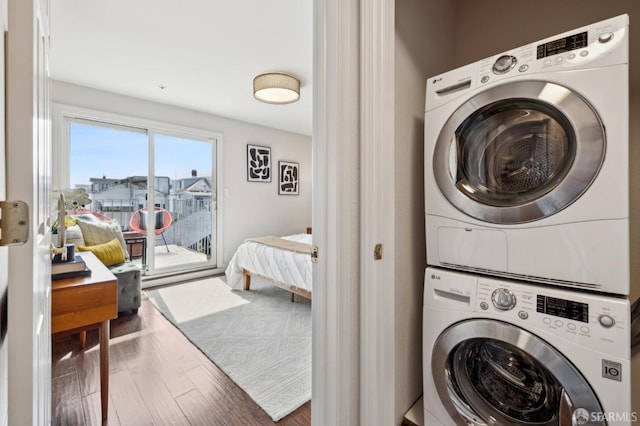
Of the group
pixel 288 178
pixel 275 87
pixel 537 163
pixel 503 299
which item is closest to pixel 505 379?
pixel 503 299

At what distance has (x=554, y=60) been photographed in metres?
0.92

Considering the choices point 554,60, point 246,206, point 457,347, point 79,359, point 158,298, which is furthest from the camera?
point 246,206

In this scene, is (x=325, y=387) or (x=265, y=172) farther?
(x=265, y=172)

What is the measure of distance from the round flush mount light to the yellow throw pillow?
2.13 metres

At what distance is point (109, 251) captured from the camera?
110 inches

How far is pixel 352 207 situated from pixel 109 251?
2867 millimetres

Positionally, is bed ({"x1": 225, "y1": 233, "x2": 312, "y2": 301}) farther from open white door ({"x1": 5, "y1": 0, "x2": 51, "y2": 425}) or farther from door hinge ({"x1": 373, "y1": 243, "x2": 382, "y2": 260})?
open white door ({"x1": 5, "y1": 0, "x2": 51, "y2": 425})

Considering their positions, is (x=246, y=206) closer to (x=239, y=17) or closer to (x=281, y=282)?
(x=281, y=282)

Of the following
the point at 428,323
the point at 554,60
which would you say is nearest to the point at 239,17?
the point at 554,60

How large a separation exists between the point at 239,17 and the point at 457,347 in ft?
7.94

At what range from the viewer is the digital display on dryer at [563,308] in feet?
2.84

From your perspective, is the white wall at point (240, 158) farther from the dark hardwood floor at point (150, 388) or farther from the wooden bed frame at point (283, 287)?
the dark hardwood floor at point (150, 388)

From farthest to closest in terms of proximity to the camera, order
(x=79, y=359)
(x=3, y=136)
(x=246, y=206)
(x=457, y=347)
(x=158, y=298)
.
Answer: (x=246, y=206) → (x=158, y=298) → (x=79, y=359) → (x=457, y=347) → (x=3, y=136)

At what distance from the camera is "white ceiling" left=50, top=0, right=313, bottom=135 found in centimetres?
195
